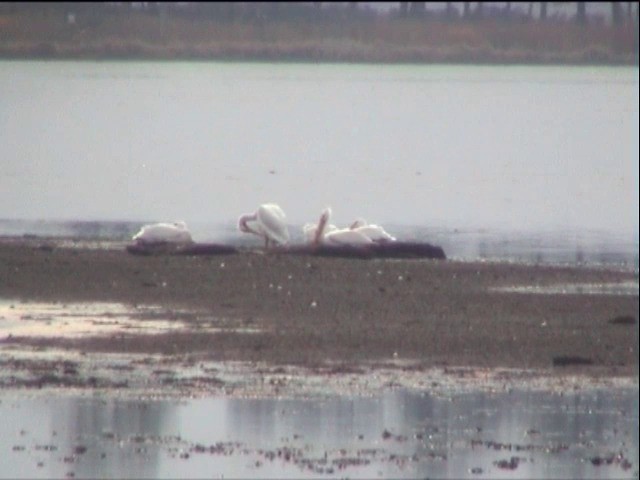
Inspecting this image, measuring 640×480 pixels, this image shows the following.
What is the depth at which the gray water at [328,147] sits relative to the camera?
19719mm

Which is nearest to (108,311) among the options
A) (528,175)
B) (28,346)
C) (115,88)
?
(28,346)

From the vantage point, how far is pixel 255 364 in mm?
10141

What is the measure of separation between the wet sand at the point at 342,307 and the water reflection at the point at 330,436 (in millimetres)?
999

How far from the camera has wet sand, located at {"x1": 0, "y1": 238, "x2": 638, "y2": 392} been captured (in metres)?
10.5

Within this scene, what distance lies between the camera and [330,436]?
838cm

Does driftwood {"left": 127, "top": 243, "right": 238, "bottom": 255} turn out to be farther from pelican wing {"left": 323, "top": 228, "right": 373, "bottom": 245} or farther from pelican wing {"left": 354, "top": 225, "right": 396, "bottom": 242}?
pelican wing {"left": 354, "top": 225, "right": 396, "bottom": 242}

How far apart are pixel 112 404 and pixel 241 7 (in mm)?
42119

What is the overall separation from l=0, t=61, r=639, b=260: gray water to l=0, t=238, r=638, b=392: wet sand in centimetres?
200

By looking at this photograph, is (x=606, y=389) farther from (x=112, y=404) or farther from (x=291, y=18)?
(x=291, y=18)

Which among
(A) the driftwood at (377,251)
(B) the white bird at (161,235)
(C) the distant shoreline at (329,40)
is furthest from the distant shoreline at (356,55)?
(A) the driftwood at (377,251)

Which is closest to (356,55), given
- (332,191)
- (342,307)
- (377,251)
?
(332,191)

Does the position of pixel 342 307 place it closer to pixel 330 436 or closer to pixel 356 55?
pixel 330 436

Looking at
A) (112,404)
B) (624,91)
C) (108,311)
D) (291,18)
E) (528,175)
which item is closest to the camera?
(112,404)

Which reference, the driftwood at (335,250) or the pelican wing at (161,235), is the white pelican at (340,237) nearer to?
the driftwood at (335,250)
